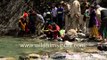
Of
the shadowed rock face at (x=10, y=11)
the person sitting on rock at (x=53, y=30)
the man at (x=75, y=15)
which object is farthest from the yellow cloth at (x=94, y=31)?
the shadowed rock face at (x=10, y=11)

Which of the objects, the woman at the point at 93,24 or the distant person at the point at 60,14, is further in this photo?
the distant person at the point at 60,14

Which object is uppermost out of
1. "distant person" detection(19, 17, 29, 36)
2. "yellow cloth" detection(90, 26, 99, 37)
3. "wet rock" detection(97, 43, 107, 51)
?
"distant person" detection(19, 17, 29, 36)

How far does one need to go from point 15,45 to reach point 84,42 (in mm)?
3153

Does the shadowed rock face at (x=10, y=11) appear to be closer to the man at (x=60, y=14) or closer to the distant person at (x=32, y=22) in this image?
the distant person at (x=32, y=22)

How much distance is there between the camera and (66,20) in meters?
17.6

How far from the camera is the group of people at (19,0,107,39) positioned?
16609mm

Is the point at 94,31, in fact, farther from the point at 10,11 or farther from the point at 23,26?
the point at 10,11

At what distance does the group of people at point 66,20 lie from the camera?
54.5ft

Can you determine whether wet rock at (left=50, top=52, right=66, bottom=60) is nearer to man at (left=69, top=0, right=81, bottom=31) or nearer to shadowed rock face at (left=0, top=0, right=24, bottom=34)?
man at (left=69, top=0, right=81, bottom=31)

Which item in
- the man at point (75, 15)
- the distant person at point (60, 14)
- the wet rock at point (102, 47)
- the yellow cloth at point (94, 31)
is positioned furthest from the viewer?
the distant person at point (60, 14)

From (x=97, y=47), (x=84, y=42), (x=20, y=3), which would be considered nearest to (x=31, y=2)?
(x=20, y=3)

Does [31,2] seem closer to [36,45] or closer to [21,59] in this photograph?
[36,45]

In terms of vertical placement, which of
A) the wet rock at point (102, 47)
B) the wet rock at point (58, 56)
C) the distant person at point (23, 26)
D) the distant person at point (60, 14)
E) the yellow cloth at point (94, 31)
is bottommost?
the wet rock at point (58, 56)

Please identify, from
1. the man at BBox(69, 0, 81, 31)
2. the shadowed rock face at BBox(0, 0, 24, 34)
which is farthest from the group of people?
the shadowed rock face at BBox(0, 0, 24, 34)
